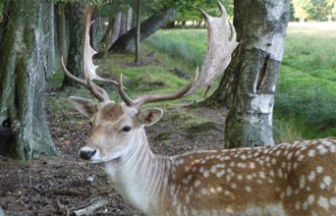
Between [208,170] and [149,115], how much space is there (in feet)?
2.12

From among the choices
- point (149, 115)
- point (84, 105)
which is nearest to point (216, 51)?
point (149, 115)

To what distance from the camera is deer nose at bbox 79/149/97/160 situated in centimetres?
419

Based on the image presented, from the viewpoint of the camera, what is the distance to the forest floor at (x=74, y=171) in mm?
5832

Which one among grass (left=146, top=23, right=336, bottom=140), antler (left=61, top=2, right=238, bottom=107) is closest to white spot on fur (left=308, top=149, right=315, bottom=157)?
antler (left=61, top=2, right=238, bottom=107)

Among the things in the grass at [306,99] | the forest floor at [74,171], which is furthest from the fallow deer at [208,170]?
the grass at [306,99]

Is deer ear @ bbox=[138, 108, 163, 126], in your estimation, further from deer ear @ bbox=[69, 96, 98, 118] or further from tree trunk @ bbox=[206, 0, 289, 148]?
tree trunk @ bbox=[206, 0, 289, 148]

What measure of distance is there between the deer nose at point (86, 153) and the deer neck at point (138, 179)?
32 centimetres

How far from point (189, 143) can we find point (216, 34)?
3755mm

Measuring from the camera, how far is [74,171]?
689 cm

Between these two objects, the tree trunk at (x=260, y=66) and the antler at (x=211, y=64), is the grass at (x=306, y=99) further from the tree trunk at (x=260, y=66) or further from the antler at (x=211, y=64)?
the antler at (x=211, y=64)

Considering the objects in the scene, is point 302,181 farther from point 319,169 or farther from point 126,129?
point 126,129

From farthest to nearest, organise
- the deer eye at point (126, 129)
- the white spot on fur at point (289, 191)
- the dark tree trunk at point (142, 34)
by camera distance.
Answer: the dark tree trunk at point (142, 34), the deer eye at point (126, 129), the white spot on fur at point (289, 191)

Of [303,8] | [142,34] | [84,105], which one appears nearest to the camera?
[84,105]

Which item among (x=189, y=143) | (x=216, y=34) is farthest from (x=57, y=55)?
(x=216, y=34)
